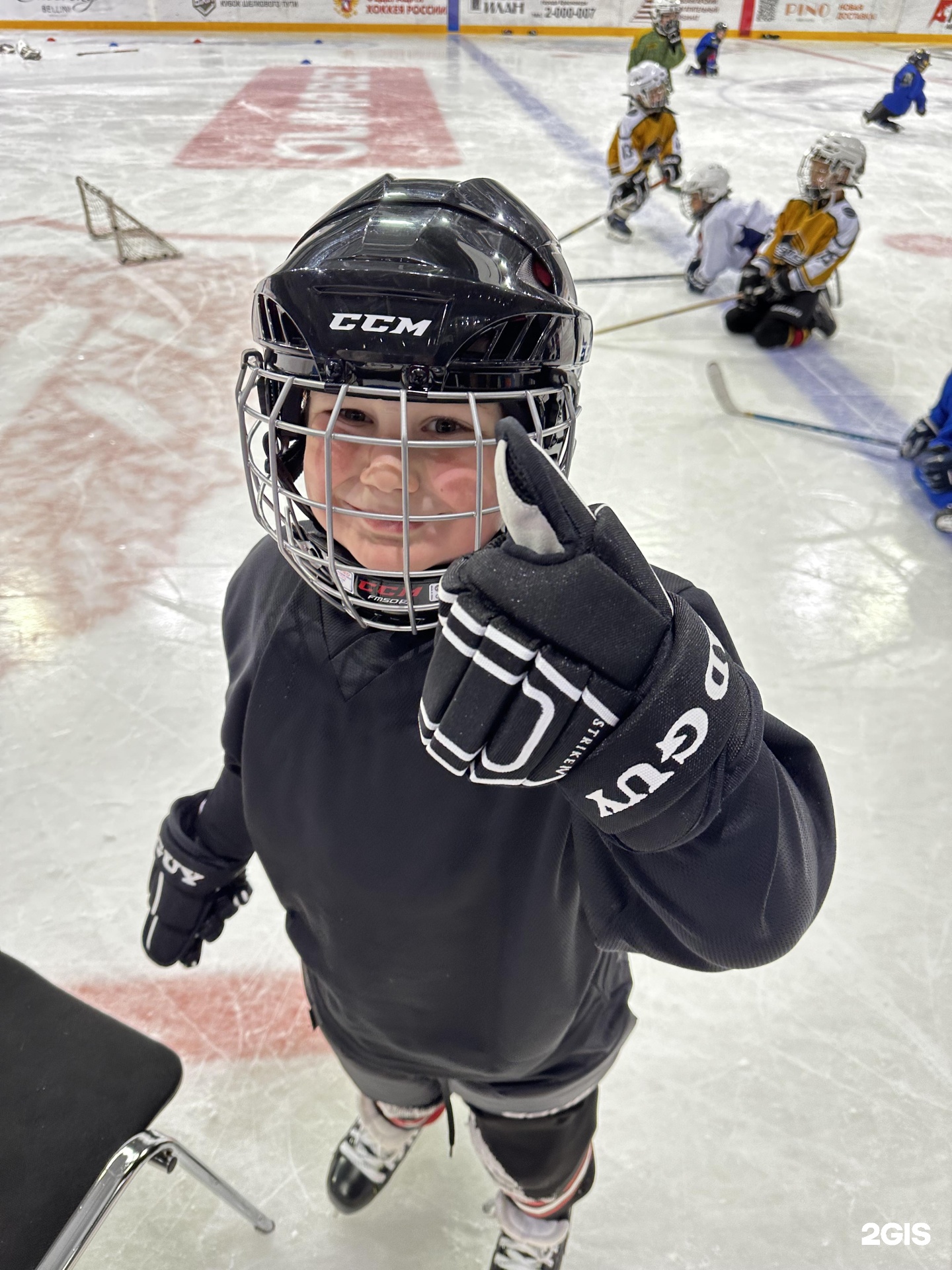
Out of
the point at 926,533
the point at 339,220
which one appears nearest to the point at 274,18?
the point at 926,533

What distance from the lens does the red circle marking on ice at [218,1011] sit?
142 cm

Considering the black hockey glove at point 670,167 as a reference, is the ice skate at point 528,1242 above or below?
below

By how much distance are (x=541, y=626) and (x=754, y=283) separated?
4.01 m

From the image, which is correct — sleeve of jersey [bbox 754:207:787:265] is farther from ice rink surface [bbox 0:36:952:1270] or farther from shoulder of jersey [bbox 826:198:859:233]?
ice rink surface [bbox 0:36:952:1270]

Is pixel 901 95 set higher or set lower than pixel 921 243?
higher

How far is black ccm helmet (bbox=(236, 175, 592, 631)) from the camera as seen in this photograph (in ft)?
2.31

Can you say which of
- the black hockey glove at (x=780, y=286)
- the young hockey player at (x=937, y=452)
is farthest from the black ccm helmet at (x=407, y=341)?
the black hockey glove at (x=780, y=286)

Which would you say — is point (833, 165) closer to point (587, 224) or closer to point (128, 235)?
point (587, 224)

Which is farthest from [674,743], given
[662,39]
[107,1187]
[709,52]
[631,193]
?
[709,52]

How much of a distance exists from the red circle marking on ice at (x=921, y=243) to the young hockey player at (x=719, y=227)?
1181 millimetres

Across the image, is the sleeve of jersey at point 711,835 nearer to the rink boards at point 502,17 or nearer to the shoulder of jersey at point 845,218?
the shoulder of jersey at point 845,218

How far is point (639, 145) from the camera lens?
504 centimetres

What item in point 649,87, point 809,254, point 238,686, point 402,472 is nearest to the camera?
point 402,472
